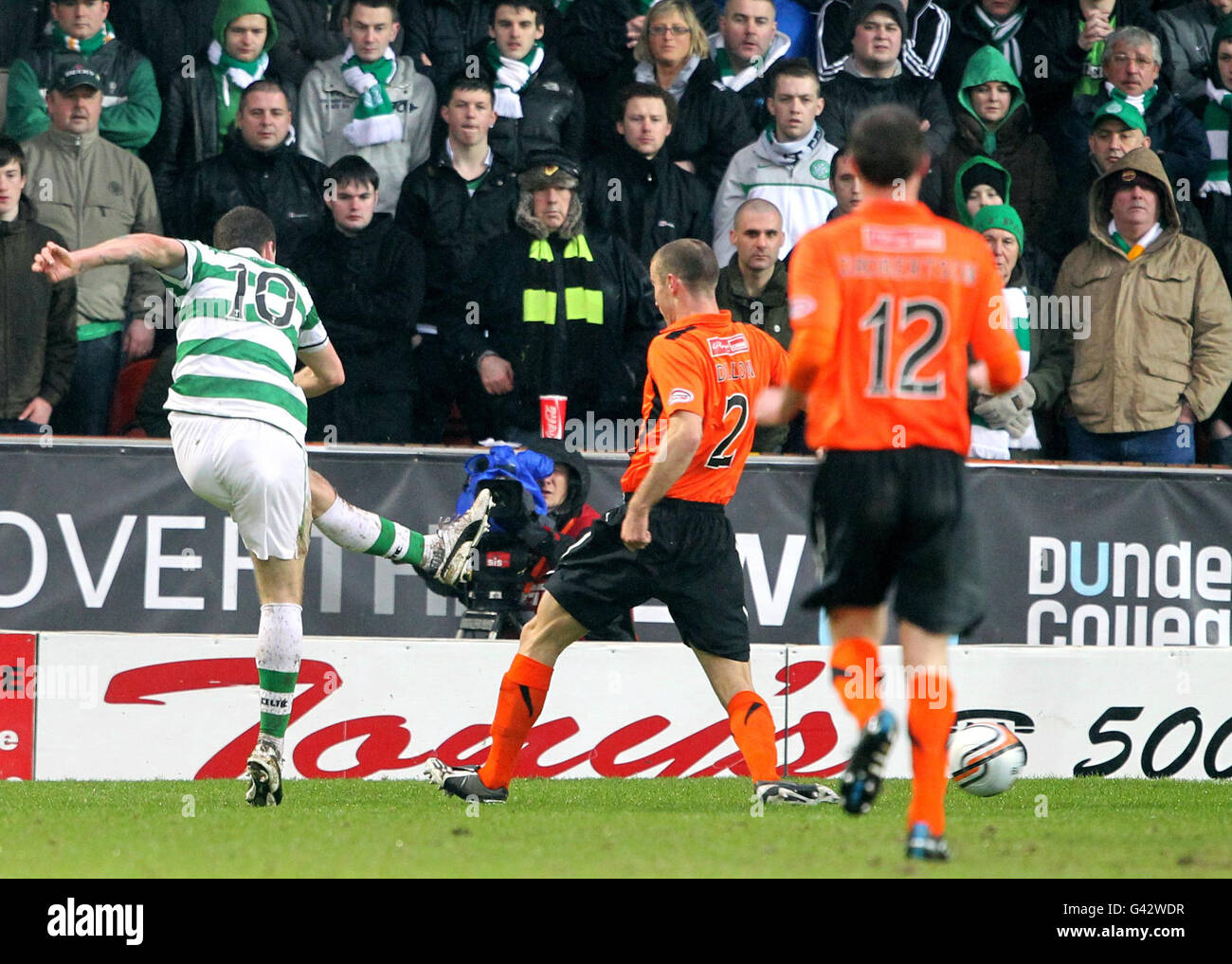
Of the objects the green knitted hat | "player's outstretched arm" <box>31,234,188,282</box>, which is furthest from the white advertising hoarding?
the green knitted hat

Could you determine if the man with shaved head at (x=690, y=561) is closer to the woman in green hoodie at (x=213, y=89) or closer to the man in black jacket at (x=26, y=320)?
the man in black jacket at (x=26, y=320)

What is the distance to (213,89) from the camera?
1133cm

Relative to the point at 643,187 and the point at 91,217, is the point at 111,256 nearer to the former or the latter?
the point at 91,217

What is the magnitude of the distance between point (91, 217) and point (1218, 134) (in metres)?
7.47

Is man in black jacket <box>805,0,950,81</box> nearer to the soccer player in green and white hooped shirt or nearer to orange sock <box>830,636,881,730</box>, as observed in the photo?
the soccer player in green and white hooped shirt

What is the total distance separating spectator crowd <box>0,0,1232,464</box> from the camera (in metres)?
10.6

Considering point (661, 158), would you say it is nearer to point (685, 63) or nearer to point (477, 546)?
point (685, 63)

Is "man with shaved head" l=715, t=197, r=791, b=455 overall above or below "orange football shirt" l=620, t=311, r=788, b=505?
above

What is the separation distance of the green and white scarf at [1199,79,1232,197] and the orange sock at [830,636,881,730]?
7.86 m

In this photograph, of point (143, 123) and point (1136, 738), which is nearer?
point (1136, 738)

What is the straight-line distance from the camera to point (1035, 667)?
29.1 ft

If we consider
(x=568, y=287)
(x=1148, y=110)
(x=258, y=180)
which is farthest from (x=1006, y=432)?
(x=258, y=180)

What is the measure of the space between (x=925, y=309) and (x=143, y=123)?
7.43 meters
